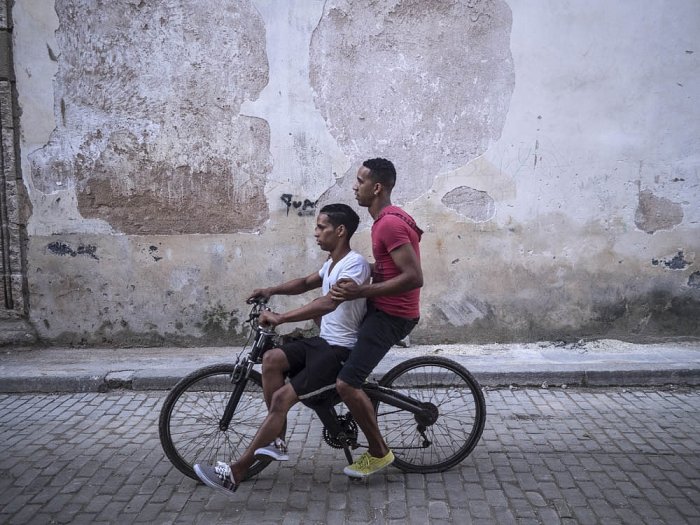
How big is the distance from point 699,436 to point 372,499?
2.48 metres

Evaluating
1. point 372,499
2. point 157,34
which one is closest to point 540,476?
point 372,499

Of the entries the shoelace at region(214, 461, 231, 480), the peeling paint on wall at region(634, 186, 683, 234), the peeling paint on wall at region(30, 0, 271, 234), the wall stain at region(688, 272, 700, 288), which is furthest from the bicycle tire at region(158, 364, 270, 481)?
the wall stain at region(688, 272, 700, 288)

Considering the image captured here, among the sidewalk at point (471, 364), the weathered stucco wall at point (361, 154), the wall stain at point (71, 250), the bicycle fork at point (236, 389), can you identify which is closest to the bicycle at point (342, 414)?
the bicycle fork at point (236, 389)

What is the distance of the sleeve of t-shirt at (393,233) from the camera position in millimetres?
3330

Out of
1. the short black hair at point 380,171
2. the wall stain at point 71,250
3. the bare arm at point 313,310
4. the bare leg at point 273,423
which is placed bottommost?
the bare leg at point 273,423

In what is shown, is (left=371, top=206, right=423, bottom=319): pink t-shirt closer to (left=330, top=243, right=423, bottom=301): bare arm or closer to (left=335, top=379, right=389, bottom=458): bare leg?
(left=330, top=243, right=423, bottom=301): bare arm

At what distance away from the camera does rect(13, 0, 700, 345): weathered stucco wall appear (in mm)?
6180

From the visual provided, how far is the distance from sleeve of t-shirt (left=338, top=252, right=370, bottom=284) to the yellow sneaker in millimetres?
1080

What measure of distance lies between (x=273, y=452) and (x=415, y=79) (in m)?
4.26

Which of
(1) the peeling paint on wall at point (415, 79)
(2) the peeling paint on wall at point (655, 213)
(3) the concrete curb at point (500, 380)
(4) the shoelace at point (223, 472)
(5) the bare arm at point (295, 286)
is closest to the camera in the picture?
(4) the shoelace at point (223, 472)

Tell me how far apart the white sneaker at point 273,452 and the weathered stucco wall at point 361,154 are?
10.4ft

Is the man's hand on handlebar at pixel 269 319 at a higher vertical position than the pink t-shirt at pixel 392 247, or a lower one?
lower

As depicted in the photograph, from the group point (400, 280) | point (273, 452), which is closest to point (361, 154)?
point (400, 280)

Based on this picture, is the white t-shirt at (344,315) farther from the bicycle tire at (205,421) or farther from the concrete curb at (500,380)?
the concrete curb at (500,380)
